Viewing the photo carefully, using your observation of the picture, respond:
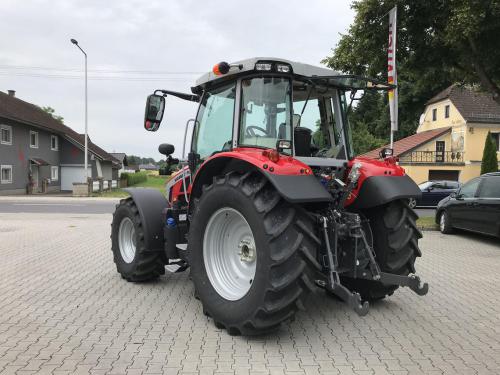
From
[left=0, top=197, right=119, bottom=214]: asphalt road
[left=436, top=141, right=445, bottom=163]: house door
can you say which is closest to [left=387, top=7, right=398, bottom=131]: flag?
[left=0, top=197, right=119, bottom=214]: asphalt road

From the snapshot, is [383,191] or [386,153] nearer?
[383,191]

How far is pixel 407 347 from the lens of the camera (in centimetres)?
398

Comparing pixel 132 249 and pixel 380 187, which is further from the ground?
pixel 380 187

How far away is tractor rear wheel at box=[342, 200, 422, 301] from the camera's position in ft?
15.2

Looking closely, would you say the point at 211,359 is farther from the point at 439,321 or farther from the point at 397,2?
the point at 397,2

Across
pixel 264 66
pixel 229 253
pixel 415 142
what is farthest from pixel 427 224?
pixel 415 142

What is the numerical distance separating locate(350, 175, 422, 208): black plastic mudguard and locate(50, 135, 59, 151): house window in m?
36.4

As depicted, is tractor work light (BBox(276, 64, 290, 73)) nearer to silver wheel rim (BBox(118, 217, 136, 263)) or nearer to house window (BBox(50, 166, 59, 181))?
silver wheel rim (BBox(118, 217, 136, 263))

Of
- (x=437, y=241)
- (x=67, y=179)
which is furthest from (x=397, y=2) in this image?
(x=67, y=179)

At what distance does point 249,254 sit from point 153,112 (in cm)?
206

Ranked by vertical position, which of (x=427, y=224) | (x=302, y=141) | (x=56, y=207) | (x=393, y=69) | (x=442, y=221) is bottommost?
(x=56, y=207)

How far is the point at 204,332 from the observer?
427 centimetres

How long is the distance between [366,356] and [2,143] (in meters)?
31.3

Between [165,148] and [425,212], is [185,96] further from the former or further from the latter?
[425,212]
